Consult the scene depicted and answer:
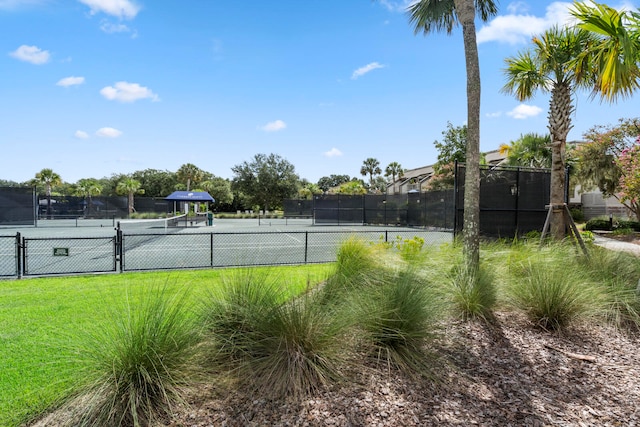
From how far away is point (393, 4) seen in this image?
8.81 metres

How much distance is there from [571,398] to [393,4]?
8.76 meters

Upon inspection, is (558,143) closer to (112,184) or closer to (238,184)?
(238,184)

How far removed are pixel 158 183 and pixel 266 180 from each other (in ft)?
83.7

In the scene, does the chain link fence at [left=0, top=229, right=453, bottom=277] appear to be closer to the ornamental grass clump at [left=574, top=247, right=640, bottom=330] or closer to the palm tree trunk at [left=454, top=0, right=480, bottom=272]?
the palm tree trunk at [left=454, top=0, right=480, bottom=272]

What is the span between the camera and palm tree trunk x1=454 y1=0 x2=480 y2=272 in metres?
5.73

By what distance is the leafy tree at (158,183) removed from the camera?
64.0 m

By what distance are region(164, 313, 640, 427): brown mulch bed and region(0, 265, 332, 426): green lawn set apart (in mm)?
1218

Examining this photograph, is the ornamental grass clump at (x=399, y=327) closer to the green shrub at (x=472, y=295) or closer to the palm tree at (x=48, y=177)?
the green shrub at (x=472, y=295)

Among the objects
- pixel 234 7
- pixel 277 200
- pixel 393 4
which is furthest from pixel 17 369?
pixel 277 200

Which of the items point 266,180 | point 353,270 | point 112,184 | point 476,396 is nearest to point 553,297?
point 476,396

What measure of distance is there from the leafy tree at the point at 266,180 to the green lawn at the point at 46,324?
140ft

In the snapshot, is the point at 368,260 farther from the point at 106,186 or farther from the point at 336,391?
the point at 106,186

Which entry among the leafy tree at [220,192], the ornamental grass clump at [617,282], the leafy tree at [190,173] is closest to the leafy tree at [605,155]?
the ornamental grass clump at [617,282]

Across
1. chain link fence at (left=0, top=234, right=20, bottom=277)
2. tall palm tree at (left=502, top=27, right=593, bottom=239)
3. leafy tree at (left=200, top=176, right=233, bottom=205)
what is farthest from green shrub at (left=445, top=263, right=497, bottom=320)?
leafy tree at (left=200, top=176, right=233, bottom=205)
